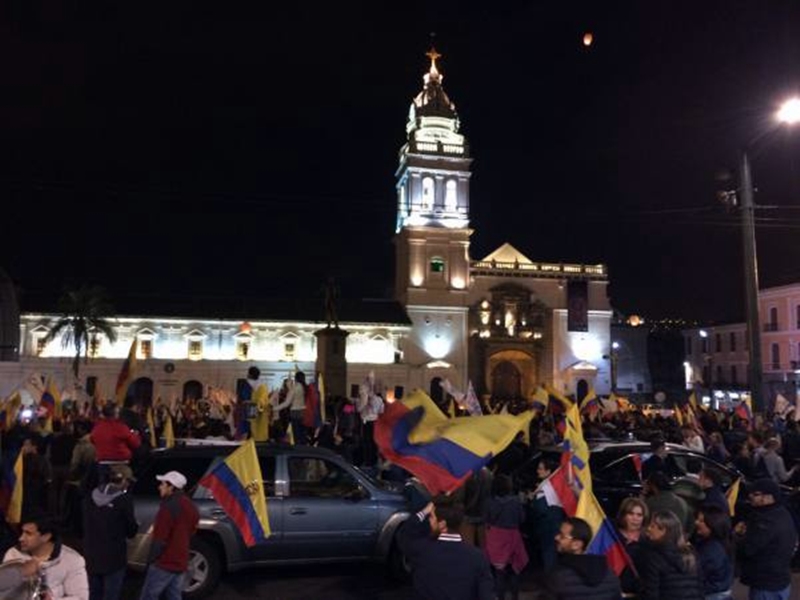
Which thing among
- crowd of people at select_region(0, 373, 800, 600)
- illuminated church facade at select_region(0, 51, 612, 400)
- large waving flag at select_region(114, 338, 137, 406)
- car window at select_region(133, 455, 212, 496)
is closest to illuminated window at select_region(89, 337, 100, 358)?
illuminated church facade at select_region(0, 51, 612, 400)

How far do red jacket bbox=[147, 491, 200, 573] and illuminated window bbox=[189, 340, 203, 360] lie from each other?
5280 cm

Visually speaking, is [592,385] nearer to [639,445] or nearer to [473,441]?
[639,445]

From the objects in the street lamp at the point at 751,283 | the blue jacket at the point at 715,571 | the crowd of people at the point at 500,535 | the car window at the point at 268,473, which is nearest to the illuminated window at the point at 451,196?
the street lamp at the point at 751,283

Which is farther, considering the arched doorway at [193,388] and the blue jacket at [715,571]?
the arched doorway at [193,388]

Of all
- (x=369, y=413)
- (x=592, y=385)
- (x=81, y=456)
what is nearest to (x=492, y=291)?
(x=592, y=385)

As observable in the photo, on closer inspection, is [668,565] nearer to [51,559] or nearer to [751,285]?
[51,559]

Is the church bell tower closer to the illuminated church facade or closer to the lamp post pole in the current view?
the illuminated church facade

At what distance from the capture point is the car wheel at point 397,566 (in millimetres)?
9641

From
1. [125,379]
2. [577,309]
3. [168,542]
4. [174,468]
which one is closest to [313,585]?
[174,468]

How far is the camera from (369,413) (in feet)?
62.5

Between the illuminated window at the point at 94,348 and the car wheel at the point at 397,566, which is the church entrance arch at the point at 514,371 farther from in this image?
the car wheel at the point at 397,566

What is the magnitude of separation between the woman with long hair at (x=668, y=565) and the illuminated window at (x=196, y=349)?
55.7 metres

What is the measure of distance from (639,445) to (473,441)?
607 centimetres

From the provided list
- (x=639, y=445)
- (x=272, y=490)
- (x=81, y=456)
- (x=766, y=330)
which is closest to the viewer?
(x=272, y=490)
